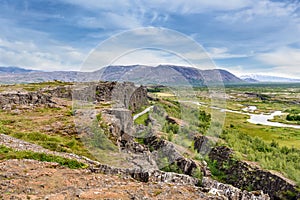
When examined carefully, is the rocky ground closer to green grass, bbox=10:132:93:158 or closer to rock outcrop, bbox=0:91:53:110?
green grass, bbox=10:132:93:158

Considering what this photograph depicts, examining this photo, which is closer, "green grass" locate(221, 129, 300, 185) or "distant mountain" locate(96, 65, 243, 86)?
"distant mountain" locate(96, 65, 243, 86)

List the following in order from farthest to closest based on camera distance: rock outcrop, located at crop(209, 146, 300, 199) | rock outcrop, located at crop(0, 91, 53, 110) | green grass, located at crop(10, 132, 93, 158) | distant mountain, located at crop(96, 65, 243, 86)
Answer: rock outcrop, located at crop(0, 91, 53, 110) < rock outcrop, located at crop(209, 146, 300, 199) < distant mountain, located at crop(96, 65, 243, 86) < green grass, located at crop(10, 132, 93, 158)

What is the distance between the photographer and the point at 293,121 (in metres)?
97.6

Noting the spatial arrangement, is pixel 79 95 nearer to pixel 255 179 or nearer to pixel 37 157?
pixel 37 157

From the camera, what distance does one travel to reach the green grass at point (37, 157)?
49.1ft

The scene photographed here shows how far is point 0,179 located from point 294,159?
40.7 m

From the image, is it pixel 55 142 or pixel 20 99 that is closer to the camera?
pixel 55 142

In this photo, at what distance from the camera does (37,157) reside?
50.9 feet

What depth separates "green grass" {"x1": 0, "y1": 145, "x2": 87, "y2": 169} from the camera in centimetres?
1498

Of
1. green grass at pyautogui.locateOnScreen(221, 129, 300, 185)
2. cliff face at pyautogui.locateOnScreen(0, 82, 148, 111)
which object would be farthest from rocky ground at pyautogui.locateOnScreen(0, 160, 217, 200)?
cliff face at pyautogui.locateOnScreen(0, 82, 148, 111)

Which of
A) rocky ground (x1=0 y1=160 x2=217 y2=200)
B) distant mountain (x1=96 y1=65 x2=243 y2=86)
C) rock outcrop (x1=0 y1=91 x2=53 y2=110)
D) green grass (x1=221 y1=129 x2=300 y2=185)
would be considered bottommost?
green grass (x1=221 y1=129 x2=300 y2=185)

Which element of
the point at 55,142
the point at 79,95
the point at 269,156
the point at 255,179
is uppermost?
the point at 79,95

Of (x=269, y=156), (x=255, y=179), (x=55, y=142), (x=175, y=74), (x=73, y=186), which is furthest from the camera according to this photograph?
(x=269, y=156)

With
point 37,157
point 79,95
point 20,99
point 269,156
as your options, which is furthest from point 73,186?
point 269,156
